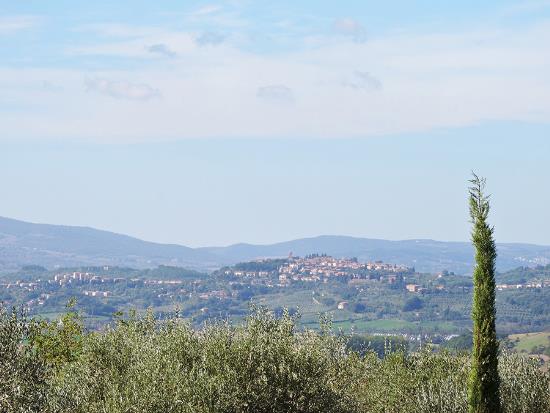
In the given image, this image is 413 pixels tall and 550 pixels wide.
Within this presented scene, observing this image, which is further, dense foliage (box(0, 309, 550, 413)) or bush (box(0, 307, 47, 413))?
bush (box(0, 307, 47, 413))

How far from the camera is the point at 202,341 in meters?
34.6

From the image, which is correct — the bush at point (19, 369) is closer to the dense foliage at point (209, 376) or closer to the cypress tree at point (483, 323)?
the dense foliage at point (209, 376)

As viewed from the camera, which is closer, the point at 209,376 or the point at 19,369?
the point at 209,376

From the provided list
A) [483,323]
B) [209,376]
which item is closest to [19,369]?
[209,376]

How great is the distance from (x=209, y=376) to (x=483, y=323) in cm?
1010

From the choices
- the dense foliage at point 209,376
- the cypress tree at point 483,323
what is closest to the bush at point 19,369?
the dense foliage at point 209,376

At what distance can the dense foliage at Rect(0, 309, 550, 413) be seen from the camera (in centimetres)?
2938

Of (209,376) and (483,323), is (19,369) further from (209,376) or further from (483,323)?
(483,323)

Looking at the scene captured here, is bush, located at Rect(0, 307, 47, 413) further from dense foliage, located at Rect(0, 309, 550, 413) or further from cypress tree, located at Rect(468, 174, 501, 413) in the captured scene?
cypress tree, located at Rect(468, 174, 501, 413)

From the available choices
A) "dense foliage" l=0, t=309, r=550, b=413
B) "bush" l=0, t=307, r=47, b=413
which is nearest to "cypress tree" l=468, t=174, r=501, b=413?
"dense foliage" l=0, t=309, r=550, b=413

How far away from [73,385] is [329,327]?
39.9ft

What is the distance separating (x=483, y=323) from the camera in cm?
3316

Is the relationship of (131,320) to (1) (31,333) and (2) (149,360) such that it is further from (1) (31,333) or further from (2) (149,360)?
(2) (149,360)

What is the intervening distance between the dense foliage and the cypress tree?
11.1 ft
